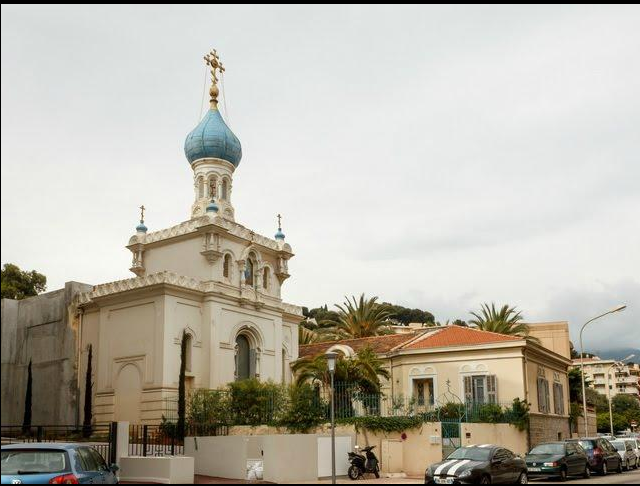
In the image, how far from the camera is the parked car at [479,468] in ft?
67.3

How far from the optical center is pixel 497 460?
853 inches

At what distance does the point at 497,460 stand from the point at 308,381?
12.2 meters

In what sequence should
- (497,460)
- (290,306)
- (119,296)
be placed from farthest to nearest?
(290,306)
(119,296)
(497,460)

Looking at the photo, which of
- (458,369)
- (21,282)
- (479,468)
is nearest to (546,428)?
(458,369)

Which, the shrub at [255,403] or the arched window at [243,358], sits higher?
the arched window at [243,358]

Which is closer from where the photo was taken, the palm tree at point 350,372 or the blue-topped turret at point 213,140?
the palm tree at point 350,372

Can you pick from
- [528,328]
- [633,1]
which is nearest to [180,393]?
[633,1]

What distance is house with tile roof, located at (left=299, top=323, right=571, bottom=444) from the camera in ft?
113

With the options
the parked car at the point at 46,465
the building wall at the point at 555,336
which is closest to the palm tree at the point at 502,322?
the building wall at the point at 555,336

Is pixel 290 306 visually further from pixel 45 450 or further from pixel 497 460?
pixel 45 450

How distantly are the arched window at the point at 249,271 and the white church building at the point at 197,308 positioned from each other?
6 cm

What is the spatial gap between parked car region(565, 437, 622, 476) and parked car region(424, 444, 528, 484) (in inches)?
265

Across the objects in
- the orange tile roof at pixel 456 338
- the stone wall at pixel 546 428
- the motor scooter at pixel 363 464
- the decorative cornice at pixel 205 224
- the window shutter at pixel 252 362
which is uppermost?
the decorative cornice at pixel 205 224

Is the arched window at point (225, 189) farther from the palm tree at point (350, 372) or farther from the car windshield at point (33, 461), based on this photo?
the car windshield at point (33, 461)
